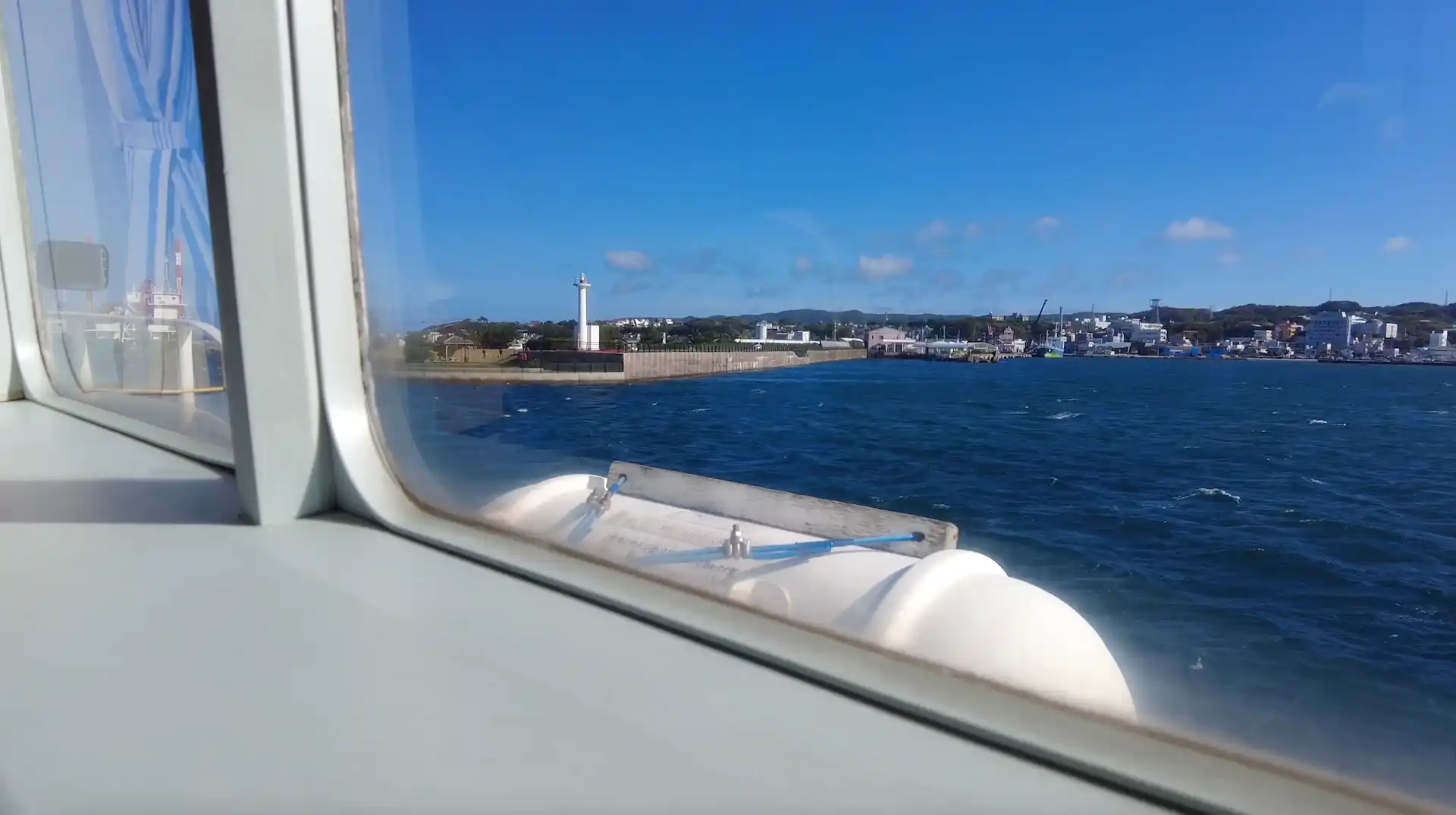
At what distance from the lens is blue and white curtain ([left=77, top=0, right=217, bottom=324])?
1.76 meters

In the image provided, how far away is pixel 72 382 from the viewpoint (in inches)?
115

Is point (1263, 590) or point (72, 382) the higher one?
point (72, 382)

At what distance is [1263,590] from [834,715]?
287cm

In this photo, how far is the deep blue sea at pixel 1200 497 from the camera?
1023 millimetres

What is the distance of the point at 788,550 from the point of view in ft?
5.33

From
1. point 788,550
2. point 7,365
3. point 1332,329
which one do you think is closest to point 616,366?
point 788,550

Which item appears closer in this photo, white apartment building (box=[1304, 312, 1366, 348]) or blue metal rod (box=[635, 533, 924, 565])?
blue metal rod (box=[635, 533, 924, 565])

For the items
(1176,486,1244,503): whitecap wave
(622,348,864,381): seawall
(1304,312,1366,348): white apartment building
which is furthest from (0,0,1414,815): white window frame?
(1176,486,1244,503): whitecap wave

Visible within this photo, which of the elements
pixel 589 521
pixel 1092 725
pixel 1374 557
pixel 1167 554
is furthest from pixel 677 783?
pixel 1167 554

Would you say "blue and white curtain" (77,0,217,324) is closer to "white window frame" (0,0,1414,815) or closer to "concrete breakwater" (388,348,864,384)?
"white window frame" (0,0,1414,815)

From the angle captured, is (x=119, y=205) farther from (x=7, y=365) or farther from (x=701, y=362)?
(x=701, y=362)

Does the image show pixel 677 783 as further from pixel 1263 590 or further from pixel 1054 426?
pixel 1054 426

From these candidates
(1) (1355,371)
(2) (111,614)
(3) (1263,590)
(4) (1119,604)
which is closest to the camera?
(2) (111,614)

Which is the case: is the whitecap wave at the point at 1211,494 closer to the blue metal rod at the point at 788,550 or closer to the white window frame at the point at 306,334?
the blue metal rod at the point at 788,550
